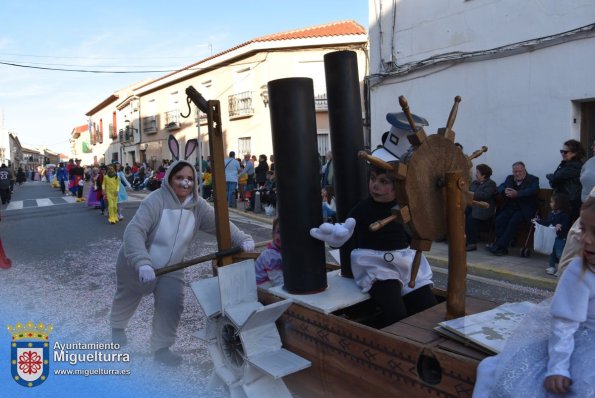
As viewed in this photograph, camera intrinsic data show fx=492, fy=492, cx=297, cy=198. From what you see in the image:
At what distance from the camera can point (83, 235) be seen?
32.2 feet

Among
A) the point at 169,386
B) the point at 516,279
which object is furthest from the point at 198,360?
the point at 516,279

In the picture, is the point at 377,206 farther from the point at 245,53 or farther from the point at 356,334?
the point at 245,53

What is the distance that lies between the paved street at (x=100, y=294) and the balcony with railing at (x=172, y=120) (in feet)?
52.3

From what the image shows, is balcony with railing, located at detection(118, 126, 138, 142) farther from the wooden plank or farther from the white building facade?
the wooden plank

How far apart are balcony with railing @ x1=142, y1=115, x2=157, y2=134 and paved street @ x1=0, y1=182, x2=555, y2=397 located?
1902cm

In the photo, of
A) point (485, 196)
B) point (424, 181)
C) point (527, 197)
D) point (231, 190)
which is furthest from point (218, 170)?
point (231, 190)

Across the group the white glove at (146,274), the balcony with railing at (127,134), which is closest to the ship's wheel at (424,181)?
the white glove at (146,274)

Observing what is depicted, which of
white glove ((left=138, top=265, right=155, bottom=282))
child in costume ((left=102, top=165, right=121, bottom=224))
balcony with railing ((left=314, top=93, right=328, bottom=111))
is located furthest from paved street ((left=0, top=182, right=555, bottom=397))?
balcony with railing ((left=314, top=93, right=328, bottom=111))

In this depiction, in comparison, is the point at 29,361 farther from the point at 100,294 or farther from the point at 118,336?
the point at 100,294

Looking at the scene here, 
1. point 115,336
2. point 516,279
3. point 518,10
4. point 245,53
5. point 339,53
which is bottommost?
point 516,279

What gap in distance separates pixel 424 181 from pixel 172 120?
1017 inches

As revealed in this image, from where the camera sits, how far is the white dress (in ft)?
5.03

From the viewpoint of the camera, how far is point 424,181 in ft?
7.09

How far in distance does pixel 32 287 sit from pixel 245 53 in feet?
52.9
